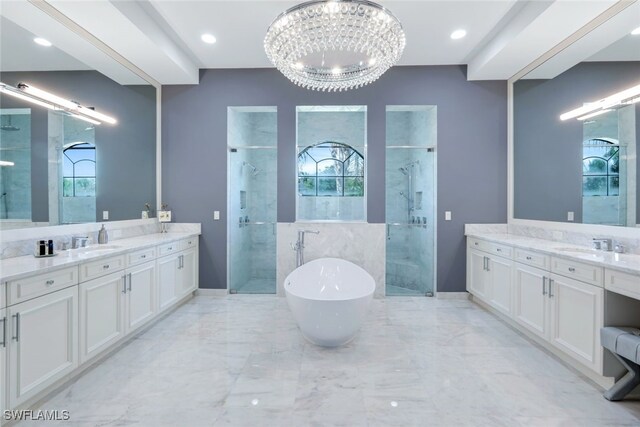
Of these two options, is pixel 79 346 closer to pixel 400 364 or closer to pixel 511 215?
pixel 400 364

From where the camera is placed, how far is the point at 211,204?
399cm

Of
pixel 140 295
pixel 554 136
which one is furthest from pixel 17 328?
pixel 554 136

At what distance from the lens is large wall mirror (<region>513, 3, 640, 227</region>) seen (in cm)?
241

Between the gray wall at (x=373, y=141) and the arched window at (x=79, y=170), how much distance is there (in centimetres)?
103

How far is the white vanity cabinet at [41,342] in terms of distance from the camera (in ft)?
5.35

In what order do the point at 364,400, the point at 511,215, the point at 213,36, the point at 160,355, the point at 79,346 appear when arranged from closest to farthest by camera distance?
1. the point at 364,400
2. the point at 79,346
3. the point at 160,355
4. the point at 213,36
5. the point at 511,215

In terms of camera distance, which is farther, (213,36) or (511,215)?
(511,215)

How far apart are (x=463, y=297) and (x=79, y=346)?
13.3 feet

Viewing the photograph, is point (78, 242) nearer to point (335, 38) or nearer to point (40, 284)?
point (40, 284)

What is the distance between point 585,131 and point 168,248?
443cm

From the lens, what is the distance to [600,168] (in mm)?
2646

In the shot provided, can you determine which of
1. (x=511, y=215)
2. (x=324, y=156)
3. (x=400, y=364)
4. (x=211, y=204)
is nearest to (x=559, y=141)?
(x=511, y=215)

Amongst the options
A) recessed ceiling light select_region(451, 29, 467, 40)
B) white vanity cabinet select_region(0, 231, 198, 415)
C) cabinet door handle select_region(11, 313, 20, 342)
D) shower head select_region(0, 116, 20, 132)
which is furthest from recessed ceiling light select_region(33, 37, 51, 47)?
recessed ceiling light select_region(451, 29, 467, 40)

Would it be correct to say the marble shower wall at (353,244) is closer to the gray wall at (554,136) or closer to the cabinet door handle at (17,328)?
the gray wall at (554,136)
